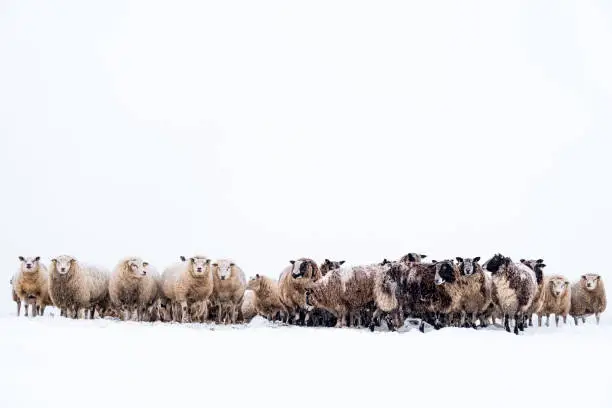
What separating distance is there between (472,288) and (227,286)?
9.17m

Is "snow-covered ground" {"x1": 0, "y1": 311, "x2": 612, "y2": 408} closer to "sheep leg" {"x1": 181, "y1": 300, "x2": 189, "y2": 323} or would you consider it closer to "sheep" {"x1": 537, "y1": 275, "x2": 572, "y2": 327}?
"sheep leg" {"x1": 181, "y1": 300, "x2": 189, "y2": 323}

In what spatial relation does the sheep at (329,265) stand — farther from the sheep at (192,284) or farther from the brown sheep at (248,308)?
the brown sheep at (248,308)

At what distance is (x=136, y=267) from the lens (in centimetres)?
2250

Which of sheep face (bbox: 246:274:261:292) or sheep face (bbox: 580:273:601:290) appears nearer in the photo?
sheep face (bbox: 246:274:261:292)

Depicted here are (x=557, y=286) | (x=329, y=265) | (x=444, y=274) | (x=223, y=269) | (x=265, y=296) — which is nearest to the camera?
(x=444, y=274)

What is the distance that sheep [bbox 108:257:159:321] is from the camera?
22.5 meters

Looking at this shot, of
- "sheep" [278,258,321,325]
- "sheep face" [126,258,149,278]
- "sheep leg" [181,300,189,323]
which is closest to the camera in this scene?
"sheep face" [126,258,149,278]

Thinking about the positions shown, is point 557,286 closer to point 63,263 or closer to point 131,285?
point 131,285

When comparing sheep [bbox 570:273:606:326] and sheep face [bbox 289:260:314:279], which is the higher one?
sheep face [bbox 289:260:314:279]

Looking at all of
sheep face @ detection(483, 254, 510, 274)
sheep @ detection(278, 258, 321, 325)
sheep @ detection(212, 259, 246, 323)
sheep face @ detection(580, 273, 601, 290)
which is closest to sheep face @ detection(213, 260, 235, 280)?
sheep @ detection(212, 259, 246, 323)

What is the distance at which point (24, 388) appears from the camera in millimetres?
9992

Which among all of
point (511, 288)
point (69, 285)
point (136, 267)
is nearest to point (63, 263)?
point (69, 285)

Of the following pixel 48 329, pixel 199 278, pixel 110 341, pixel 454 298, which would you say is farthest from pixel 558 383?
pixel 199 278

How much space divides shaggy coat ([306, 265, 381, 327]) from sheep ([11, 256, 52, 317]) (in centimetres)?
994
